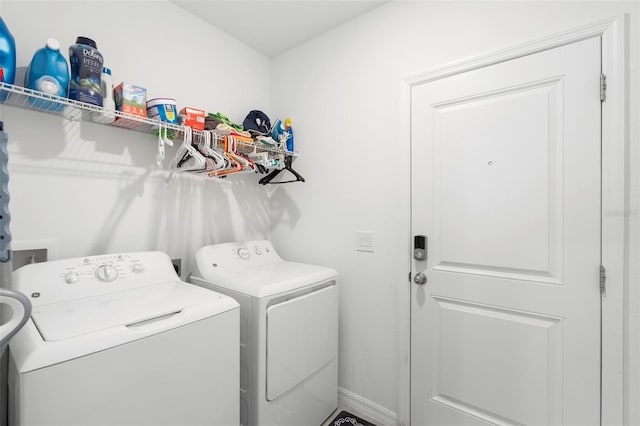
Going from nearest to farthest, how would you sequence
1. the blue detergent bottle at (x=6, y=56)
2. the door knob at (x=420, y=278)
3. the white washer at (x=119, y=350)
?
the white washer at (x=119, y=350), the blue detergent bottle at (x=6, y=56), the door knob at (x=420, y=278)

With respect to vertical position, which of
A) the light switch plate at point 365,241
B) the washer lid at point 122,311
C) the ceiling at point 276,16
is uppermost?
the ceiling at point 276,16

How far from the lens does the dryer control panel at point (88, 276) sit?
117 cm

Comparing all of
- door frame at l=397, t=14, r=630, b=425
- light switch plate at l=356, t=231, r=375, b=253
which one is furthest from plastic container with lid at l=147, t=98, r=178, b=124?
door frame at l=397, t=14, r=630, b=425

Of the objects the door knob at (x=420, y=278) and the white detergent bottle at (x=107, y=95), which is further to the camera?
the door knob at (x=420, y=278)

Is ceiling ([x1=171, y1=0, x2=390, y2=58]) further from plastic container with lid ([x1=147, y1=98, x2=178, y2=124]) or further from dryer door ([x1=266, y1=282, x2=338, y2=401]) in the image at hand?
dryer door ([x1=266, y1=282, x2=338, y2=401])

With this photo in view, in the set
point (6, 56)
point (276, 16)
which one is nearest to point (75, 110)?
point (6, 56)

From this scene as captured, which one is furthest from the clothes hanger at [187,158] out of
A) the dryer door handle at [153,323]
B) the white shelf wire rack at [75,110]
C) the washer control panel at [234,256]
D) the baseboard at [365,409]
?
the baseboard at [365,409]

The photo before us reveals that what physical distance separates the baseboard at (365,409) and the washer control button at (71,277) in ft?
5.42

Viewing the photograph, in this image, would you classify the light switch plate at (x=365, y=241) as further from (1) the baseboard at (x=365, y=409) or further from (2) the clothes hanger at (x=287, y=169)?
(1) the baseboard at (x=365, y=409)

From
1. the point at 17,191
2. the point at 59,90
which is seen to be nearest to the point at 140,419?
the point at 17,191

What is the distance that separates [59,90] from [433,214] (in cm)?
180

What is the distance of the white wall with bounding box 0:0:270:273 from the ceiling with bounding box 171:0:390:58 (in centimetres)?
9

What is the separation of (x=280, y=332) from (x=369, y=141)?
48.4 inches

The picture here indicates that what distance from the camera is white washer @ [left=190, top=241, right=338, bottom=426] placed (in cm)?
142
